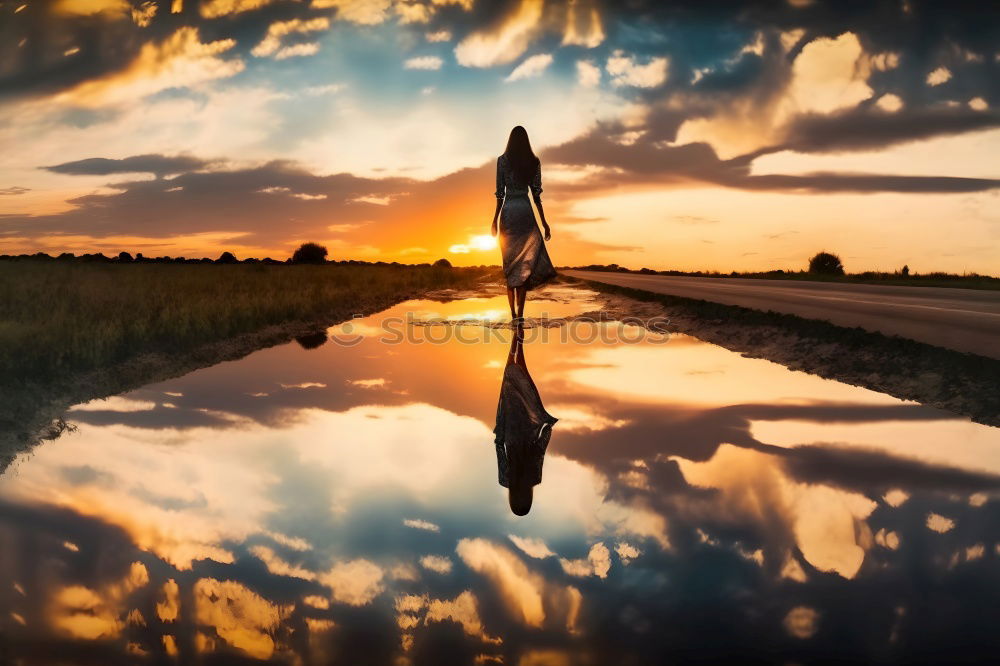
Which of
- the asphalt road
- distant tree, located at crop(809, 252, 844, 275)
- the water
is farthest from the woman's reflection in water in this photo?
distant tree, located at crop(809, 252, 844, 275)

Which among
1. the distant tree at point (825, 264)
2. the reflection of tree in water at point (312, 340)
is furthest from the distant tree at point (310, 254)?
the reflection of tree in water at point (312, 340)

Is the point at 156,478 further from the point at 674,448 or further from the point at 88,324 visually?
the point at 88,324

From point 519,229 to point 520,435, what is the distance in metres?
7.11

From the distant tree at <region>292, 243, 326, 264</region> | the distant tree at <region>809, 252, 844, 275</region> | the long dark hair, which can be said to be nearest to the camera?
the long dark hair

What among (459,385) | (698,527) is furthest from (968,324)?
(698,527)

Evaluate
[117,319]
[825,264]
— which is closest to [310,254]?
[825,264]

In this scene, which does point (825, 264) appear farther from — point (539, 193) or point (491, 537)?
point (491, 537)

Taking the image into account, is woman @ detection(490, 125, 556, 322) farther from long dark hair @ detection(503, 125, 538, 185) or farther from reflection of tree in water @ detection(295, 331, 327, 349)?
reflection of tree in water @ detection(295, 331, 327, 349)

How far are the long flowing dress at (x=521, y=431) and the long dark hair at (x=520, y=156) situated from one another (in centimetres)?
423

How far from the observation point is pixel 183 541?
456 cm

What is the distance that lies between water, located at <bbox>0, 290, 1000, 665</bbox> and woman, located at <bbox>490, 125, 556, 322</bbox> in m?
5.60

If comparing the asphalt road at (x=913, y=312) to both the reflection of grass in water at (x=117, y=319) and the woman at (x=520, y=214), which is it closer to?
the woman at (x=520, y=214)

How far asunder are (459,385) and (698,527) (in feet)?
19.1

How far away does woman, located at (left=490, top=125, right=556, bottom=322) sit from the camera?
13.6 m
